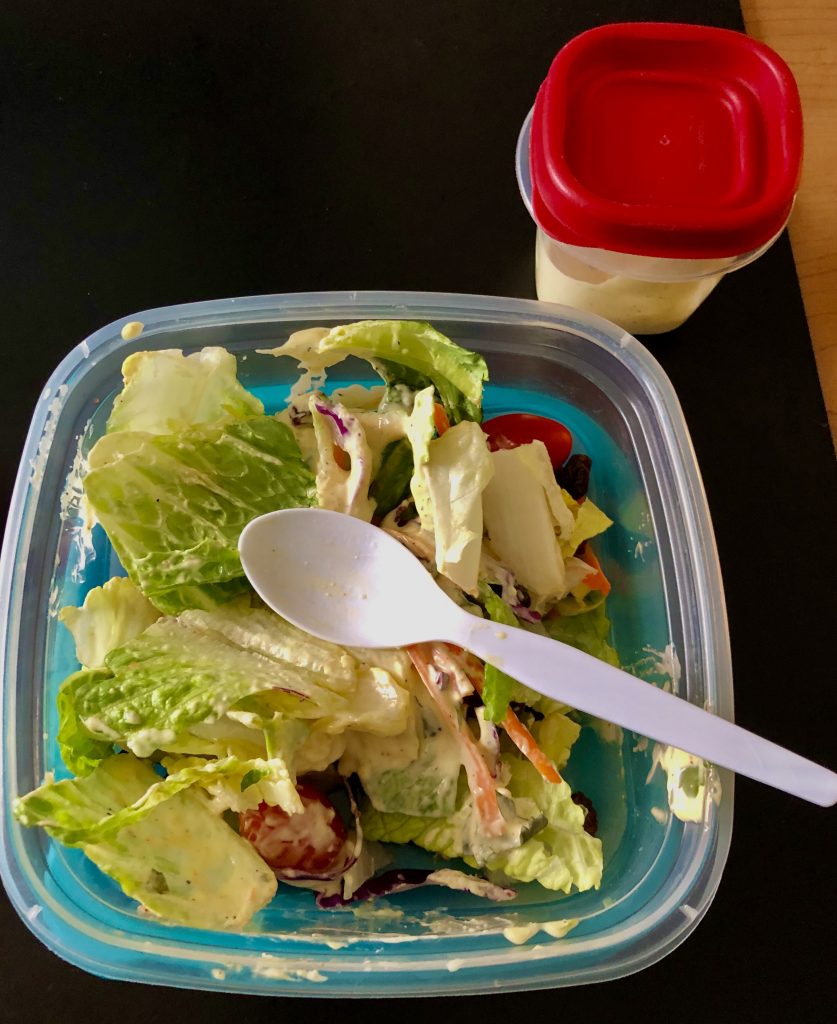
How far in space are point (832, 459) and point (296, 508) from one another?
0.65 meters

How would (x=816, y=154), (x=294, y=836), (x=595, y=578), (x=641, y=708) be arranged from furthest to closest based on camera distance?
1. (x=816, y=154)
2. (x=595, y=578)
3. (x=294, y=836)
4. (x=641, y=708)

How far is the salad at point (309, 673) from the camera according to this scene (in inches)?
30.3

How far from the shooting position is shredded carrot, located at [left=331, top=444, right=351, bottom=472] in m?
0.89

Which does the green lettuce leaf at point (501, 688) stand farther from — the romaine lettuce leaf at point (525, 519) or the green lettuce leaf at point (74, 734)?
the green lettuce leaf at point (74, 734)

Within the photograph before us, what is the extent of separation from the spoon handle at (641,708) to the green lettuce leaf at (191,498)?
261 mm

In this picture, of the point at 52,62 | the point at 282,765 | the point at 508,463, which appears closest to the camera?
the point at 282,765

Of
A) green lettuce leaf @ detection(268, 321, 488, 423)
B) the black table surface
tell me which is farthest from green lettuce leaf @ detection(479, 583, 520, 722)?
the black table surface

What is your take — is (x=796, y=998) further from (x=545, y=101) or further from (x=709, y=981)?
(x=545, y=101)

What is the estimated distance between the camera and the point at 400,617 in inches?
32.2

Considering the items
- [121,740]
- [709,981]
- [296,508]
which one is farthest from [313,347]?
[709,981]

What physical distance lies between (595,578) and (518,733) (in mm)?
203

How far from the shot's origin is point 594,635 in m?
0.94

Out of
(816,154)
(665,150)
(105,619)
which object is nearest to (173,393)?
(105,619)

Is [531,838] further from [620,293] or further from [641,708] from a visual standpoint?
[620,293]
